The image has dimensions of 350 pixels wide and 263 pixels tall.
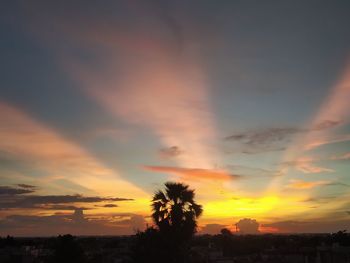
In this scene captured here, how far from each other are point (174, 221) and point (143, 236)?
8.72ft

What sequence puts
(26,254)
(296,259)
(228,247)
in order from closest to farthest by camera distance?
(296,259) → (26,254) → (228,247)

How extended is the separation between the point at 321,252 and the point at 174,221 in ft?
46.5

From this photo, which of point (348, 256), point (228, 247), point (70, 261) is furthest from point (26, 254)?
point (228, 247)

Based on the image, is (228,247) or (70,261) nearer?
(70,261)

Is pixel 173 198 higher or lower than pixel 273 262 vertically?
higher

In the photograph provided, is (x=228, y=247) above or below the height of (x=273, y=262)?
above

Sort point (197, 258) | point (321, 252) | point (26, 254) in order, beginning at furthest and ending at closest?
point (26, 254) < point (321, 252) < point (197, 258)

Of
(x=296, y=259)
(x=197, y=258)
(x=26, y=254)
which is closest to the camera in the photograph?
(x=197, y=258)

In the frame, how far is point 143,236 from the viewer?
32656 millimetres

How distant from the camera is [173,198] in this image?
111ft

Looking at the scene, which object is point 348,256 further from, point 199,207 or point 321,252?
point 199,207

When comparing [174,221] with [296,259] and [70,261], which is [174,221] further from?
[296,259]

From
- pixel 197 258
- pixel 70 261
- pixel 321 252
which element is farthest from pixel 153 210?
pixel 321 252

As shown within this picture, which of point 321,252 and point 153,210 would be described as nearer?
point 153,210
